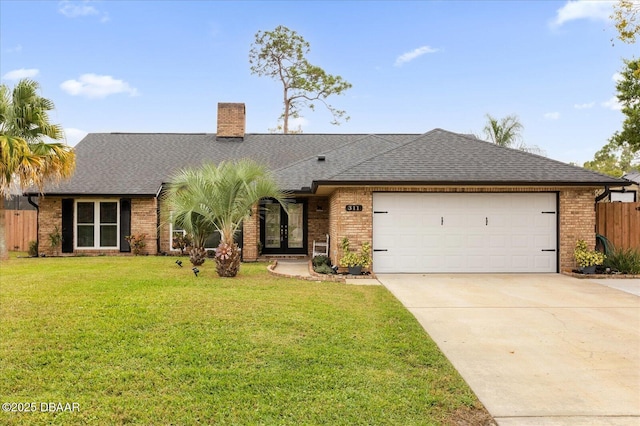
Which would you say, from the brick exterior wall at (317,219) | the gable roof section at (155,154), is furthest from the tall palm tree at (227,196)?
the gable roof section at (155,154)

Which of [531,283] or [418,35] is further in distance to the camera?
[418,35]

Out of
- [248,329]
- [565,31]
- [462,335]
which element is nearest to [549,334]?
[462,335]

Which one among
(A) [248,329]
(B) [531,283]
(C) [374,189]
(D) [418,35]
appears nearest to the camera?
(A) [248,329]

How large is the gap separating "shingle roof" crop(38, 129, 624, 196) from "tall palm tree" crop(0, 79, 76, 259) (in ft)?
6.90

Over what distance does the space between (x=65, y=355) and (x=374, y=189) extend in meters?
8.04

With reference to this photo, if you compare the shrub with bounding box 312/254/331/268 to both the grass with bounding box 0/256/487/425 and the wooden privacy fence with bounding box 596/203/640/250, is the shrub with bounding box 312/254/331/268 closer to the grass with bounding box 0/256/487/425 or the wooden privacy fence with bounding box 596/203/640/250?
the grass with bounding box 0/256/487/425

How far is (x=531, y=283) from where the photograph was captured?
9367 millimetres

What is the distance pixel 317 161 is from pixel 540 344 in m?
11.3

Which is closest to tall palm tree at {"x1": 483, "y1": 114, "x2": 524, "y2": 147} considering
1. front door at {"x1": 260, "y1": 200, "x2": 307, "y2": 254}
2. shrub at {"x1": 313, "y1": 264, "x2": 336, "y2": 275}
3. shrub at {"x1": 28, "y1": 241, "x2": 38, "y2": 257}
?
front door at {"x1": 260, "y1": 200, "x2": 307, "y2": 254}

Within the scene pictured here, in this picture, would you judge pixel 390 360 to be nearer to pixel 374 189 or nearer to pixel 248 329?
pixel 248 329

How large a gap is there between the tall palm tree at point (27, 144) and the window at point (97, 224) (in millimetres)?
2230

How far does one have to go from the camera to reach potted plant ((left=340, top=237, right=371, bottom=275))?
33.4 ft

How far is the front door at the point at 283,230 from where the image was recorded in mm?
14969

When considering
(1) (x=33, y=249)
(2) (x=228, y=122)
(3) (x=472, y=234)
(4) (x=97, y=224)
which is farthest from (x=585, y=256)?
(1) (x=33, y=249)
